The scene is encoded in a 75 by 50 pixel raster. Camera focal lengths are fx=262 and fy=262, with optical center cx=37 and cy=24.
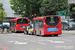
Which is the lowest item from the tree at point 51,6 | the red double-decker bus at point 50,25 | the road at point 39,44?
the road at point 39,44

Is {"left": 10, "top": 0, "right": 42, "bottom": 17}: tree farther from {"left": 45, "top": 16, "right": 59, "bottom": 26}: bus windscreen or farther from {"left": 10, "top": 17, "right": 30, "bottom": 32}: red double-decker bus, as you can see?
{"left": 45, "top": 16, "right": 59, "bottom": 26}: bus windscreen

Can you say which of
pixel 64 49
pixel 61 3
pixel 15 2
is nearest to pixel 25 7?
pixel 15 2

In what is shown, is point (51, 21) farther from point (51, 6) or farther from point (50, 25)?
point (51, 6)

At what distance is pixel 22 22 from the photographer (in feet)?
174

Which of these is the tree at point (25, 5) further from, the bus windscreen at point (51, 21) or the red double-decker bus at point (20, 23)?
the bus windscreen at point (51, 21)

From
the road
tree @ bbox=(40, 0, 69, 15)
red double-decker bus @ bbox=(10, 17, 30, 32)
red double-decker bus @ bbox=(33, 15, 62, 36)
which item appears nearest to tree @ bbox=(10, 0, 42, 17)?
tree @ bbox=(40, 0, 69, 15)

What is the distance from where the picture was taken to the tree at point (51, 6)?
2640 inches

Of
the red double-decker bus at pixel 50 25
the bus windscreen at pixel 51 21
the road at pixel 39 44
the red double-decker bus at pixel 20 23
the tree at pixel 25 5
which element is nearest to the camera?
the road at pixel 39 44

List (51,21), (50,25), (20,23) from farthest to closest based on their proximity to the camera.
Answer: (20,23)
(51,21)
(50,25)

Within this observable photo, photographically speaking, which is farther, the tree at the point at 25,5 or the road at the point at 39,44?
the tree at the point at 25,5

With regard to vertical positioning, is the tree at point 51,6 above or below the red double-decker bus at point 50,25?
above

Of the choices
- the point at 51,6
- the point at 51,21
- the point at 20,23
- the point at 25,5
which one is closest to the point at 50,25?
the point at 51,21

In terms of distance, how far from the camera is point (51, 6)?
67625 mm

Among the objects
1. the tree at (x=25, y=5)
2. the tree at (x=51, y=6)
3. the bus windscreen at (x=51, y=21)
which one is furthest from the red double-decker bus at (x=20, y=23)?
the bus windscreen at (x=51, y=21)
